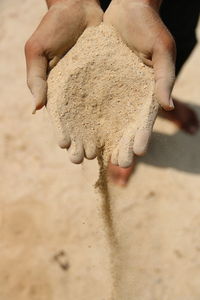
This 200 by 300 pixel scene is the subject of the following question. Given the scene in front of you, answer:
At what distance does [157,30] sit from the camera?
5.67 feet

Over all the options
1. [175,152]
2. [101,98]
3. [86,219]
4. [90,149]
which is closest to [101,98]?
[101,98]

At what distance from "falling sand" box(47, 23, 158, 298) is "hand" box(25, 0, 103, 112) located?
50 mm

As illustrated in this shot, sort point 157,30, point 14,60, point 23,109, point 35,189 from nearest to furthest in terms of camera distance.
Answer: point 157,30
point 35,189
point 23,109
point 14,60

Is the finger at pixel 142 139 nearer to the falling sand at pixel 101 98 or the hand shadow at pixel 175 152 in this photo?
the falling sand at pixel 101 98

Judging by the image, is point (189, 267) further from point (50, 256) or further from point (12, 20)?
point (12, 20)

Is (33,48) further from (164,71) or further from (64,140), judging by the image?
(164,71)

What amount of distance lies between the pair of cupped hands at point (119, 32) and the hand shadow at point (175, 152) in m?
0.87

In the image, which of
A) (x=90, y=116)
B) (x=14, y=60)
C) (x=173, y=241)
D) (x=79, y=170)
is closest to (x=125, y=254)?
(x=173, y=241)

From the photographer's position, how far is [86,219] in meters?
2.34

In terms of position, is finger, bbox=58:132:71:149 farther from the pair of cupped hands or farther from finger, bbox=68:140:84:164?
the pair of cupped hands

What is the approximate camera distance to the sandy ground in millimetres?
2164

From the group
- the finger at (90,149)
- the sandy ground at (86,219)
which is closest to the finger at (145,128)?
the finger at (90,149)

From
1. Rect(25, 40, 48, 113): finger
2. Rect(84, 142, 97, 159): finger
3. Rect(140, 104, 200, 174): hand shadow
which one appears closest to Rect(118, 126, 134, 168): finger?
Rect(84, 142, 97, 159): finger

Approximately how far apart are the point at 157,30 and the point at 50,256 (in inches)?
46.8
